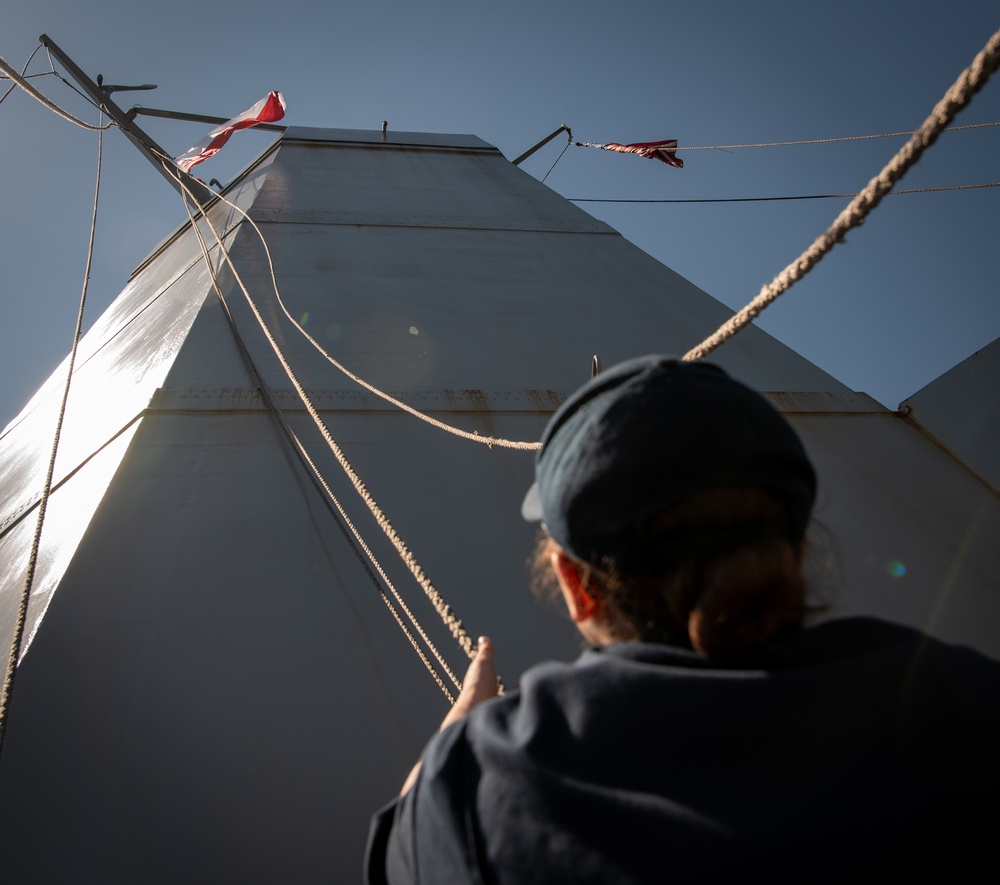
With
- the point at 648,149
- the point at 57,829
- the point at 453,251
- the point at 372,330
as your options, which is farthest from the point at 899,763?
the point at 648,149

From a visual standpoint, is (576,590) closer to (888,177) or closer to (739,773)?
(739,773)

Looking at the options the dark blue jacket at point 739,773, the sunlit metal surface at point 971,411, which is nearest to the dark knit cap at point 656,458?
the dark blue jacket at point 739,773

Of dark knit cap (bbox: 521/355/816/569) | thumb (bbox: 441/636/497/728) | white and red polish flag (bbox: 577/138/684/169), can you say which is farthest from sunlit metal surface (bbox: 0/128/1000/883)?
white and red polish flag (bbox: 577/138/684/169)

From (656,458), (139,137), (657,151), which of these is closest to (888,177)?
(656,458)

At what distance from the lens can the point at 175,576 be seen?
6.04 ft

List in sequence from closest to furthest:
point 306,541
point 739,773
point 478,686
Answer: point 739,773 < point 478,686 < point 306,541

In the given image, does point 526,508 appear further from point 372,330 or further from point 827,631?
point 372,330

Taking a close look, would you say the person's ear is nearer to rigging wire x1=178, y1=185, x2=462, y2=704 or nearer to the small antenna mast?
rigging wire x1=178, y1=185, x2=462, y2=704

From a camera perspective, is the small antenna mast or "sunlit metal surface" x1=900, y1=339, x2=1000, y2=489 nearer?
"sunlit metal surface" x1=900, y1=339, x2=1000, y2=489

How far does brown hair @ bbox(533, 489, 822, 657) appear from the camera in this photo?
651mm

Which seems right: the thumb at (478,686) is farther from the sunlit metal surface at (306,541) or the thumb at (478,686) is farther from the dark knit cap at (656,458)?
the sunlit metal surface at (306,541)

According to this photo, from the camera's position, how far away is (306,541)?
200cm

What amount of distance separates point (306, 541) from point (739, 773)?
160 cm

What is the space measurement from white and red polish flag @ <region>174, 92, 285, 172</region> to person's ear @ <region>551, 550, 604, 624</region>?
22.5 feet
